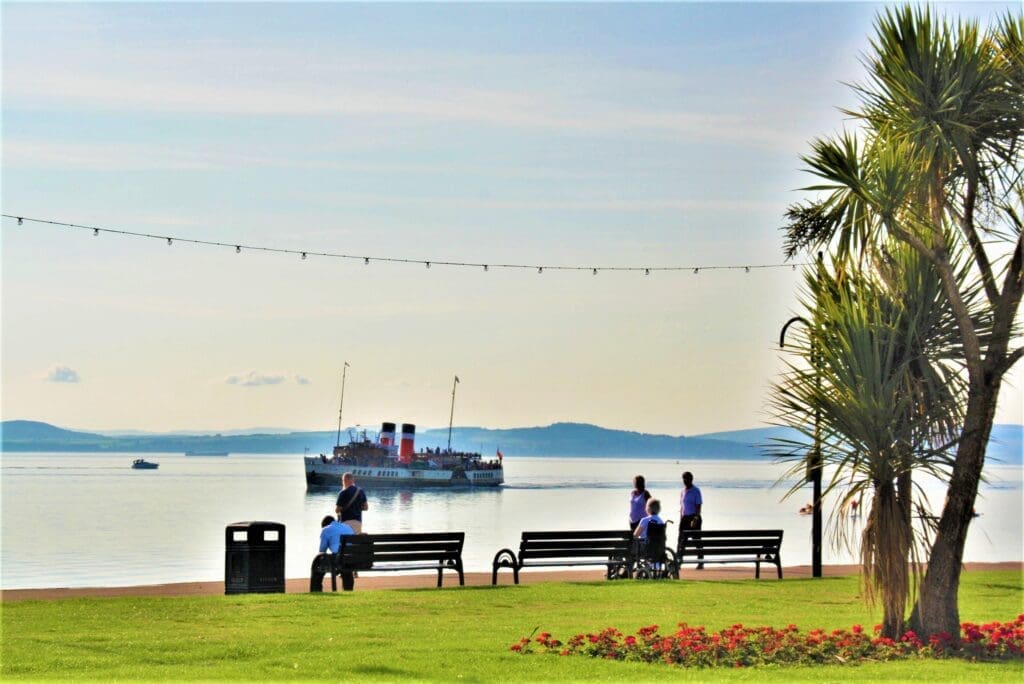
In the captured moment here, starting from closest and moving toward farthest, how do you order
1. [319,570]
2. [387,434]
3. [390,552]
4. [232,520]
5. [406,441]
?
[319,570], [390,552], [232,520], [406,441], [387,434]

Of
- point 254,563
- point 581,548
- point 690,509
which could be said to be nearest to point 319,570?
point 254,563

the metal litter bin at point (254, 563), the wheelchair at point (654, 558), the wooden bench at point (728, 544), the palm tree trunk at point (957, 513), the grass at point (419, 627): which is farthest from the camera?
the wooden bench at point (728, 544)

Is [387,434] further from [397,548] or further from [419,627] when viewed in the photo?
[419,627]

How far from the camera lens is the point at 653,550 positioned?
19.2 m

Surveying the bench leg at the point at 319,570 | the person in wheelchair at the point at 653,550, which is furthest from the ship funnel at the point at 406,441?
the bench leg at the point at 319,570

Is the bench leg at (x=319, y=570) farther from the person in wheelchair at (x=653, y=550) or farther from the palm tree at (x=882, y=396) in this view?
the palm tree at (x=882, y=396)

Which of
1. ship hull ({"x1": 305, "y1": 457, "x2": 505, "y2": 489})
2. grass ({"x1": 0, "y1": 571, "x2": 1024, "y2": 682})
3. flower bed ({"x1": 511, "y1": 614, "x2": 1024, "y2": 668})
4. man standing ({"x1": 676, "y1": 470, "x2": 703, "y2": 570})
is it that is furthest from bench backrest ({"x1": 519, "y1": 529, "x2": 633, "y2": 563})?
ship hull ({"x1": 305, "y1": 457, "x2": 505, "y2": 489})

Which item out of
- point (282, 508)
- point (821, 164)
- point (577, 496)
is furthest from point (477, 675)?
point (577, 496)

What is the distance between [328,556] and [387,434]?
94577 mm

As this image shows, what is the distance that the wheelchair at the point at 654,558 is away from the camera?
1920 centimetres

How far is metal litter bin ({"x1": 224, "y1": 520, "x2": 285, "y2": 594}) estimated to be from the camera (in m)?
16.5

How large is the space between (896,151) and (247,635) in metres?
7.23

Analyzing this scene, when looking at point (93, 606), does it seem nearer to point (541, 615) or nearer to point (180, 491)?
point (541, 615)

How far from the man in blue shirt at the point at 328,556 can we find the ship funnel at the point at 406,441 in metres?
87.5
